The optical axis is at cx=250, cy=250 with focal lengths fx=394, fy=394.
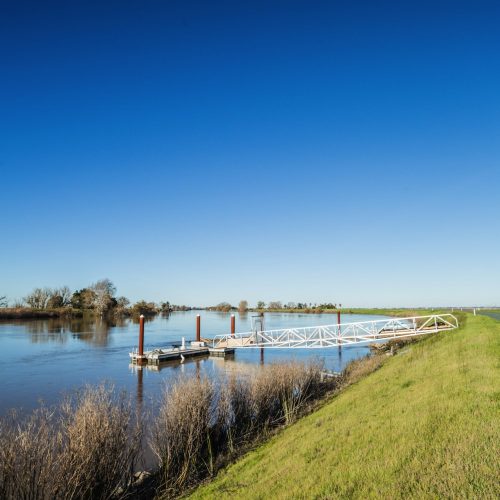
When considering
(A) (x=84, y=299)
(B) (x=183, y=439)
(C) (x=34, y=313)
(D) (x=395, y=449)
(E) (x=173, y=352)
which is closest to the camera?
(D) (x=395, y=449)

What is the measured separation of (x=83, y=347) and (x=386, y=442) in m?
40.7

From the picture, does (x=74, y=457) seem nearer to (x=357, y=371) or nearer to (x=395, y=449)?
(x=395, y=449)

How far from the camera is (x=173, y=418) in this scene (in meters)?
10.9

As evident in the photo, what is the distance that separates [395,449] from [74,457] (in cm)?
631

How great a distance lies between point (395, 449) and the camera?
24.4ft

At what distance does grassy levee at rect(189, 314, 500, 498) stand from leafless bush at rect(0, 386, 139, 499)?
2.04m

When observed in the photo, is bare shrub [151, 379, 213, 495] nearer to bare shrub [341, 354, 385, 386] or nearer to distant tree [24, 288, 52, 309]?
bare shrub [341, 354, 385, 386]

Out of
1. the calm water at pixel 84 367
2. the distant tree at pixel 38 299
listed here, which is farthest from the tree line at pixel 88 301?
the calm water at pixel 84 367

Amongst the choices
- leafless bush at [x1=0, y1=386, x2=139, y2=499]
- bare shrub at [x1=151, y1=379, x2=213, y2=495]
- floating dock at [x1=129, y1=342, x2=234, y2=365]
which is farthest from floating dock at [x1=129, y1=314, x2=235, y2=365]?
leafless bush at [x1=0, y1=386, x2=139, y2=499]

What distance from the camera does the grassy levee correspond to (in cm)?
596

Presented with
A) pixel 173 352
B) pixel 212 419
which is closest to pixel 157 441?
pixel 212 419

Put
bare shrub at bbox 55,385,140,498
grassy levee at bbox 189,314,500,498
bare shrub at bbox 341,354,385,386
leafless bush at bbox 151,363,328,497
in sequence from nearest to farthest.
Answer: grassy levee at bbox 189,314,500,498 → bare shrub at bbox 55,385,140,498 → leafless bush at bbox 151,363,328,497 → bare shrub at bbox 341,354,385,386

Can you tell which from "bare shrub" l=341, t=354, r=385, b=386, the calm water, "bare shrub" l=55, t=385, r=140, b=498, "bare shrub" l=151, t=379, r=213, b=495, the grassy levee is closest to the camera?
the grassy levee

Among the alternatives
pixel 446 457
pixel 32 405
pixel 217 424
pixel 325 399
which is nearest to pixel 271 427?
pixel 217 424
